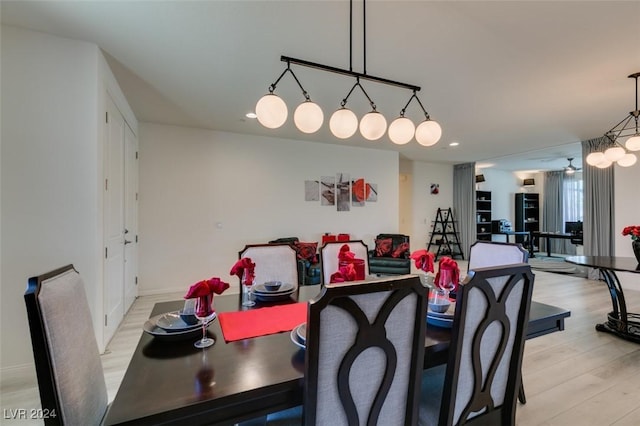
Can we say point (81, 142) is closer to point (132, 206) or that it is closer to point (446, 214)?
point (132, 206)

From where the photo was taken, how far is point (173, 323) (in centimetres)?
133

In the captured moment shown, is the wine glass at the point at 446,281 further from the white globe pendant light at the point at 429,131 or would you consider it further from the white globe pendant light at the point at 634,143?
the white globe pendant light at the point at 634,143

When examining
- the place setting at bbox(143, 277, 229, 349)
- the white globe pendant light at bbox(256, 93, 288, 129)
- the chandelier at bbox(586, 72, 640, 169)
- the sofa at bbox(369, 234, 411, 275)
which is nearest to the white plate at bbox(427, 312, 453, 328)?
the place setting at bbox(143, 277, 229, 349)

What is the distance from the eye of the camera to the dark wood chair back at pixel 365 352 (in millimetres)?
878

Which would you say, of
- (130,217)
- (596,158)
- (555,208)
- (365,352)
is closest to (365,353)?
(365,352)

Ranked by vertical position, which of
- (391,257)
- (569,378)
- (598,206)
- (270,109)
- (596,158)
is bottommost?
(569,378)

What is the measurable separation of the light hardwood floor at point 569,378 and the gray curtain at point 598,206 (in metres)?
2.51

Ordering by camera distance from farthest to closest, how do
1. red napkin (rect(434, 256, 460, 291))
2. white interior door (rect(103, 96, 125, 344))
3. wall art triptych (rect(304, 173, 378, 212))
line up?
wall art triptych (rect(304, 173, 378, 212)) → white interior door (rect(103, 96, 125, 344)) → red napkin (rect(434, 256, 460, 291))

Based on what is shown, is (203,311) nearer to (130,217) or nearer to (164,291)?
(130,217)

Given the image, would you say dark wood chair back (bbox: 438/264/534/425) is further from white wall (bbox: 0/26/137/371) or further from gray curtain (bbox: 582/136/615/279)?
gray curtain (bbox: 582/136/615/279)

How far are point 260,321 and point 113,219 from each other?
8.25 feet

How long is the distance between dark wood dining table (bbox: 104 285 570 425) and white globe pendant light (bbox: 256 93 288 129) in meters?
1.17

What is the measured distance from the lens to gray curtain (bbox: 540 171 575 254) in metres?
9.10

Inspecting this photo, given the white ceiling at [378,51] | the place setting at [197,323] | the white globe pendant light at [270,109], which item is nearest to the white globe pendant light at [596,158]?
the white ceiling at [378,51]
